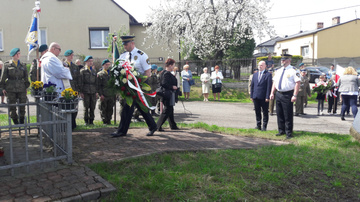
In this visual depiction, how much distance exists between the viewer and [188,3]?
2606 cm

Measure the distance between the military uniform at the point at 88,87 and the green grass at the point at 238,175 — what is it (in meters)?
4.55

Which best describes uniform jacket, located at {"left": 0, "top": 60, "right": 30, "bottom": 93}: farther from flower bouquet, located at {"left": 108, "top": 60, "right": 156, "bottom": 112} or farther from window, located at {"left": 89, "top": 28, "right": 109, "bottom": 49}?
window, located at {"left": 89, "top": 28, "right": 109, "bottom": 49}

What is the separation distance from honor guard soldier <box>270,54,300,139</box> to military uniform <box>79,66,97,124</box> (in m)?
5.30

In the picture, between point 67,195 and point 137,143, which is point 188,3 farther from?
point 67,195

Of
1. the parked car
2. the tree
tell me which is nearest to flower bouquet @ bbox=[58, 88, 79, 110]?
the tree

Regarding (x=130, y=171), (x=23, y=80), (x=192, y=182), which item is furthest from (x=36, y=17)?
(x=192, y=182)

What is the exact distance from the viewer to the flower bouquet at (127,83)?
22.5 ft

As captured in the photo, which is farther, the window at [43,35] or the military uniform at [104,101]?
the window at [43,35]

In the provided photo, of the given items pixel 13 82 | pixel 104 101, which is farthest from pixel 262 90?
pixel 13 82

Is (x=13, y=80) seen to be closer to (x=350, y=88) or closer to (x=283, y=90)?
(x=283, y=90)

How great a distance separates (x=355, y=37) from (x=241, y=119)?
35382mm

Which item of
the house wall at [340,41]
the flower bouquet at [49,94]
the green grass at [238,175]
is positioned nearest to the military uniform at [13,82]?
the flower bouquet at [49,94]

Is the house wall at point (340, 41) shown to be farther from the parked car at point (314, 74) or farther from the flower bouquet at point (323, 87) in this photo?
the flower bouquet at point (323, 87)

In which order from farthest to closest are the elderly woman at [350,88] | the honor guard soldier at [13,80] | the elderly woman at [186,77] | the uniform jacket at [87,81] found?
the elderly woman at [186,77], the elderly woman at [350,88], the uniform jacket at [87,81], the honor guard soldier at [13,80]
